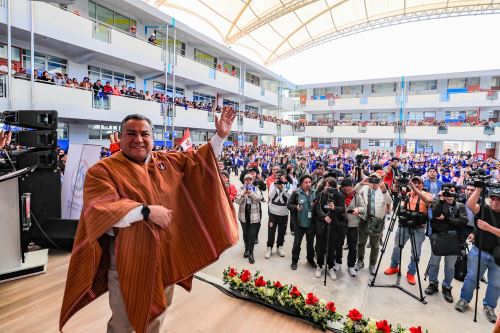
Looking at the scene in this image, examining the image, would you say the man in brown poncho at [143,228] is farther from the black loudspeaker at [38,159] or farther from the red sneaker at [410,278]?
the red sneaker at [410,278]

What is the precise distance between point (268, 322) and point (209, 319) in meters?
0.65

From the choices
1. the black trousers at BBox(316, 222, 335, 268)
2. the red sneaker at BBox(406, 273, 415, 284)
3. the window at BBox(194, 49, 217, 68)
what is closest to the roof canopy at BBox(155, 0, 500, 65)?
the window at BBox(194, 49, 217, 68)

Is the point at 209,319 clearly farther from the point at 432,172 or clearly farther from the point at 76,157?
the point at 432,172

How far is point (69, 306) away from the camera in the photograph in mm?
1795

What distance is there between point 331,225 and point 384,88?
30.5m

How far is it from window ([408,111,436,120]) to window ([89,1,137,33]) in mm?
27563

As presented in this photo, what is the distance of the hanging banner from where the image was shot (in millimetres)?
4871

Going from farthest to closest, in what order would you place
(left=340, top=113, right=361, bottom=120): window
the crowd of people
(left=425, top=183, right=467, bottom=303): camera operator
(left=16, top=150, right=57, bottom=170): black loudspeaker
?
(left=340, top=113, right=361, bottom=120): window < (left=16, top=150, right=57, bottom=170): black loudspeaker < (left=425, top=183, right=467, bottom=303): camera operator < the crowd of people

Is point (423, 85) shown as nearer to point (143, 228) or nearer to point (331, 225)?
point (331, 225)

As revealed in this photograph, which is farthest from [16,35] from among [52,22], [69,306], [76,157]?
[69,306]

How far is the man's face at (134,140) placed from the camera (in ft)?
6.24

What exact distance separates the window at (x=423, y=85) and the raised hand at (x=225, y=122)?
32.9m

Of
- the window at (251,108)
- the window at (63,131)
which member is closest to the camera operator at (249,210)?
the window at (63,131)

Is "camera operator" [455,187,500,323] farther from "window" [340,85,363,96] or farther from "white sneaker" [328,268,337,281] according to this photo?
"window" [340,85,363,96]
